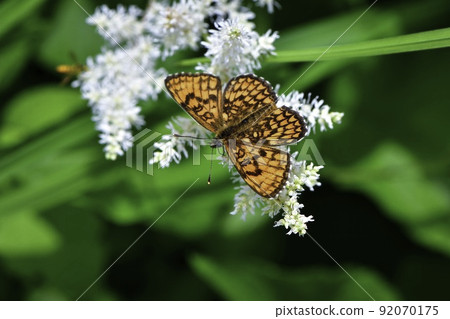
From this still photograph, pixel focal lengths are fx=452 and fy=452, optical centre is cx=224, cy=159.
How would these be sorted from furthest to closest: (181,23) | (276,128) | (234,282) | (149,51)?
1. (234,282)
2. (149,51)
3. (181,23)
4. (276,128)

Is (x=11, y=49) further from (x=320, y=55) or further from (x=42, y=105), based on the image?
(x=320, y=55)

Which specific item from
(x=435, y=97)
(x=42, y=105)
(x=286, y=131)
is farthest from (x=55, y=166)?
(x=435, y=97)

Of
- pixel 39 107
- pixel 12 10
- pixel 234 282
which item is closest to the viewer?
pixel 12 10

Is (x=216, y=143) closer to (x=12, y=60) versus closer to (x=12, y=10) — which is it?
(x=12, y=10)

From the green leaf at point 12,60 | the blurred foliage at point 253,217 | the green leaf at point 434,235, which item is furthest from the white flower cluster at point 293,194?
the green leaf at point 12,60

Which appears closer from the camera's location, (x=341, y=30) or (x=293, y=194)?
(x=293, y=194)

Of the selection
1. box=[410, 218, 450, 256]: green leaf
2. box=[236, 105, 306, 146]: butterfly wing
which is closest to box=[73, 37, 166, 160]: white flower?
box=[236, 105, 306, 146]: butterfly wing

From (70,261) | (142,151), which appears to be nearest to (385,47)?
(142,151)

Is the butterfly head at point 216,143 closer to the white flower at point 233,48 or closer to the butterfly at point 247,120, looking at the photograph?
the butterfly at point 247,120
